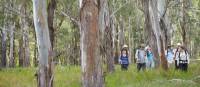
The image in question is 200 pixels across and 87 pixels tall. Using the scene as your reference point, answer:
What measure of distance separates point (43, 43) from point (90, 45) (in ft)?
4.70

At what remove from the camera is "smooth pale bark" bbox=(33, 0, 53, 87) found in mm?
10156

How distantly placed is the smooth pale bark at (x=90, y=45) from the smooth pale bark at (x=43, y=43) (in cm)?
124

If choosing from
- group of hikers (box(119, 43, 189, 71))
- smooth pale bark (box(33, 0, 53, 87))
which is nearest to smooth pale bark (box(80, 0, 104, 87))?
smooth pale bark (box(33, 0, 53, 87))

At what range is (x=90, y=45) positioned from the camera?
920 centimetres

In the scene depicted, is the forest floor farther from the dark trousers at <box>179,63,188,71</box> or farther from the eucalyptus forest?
the dark trousers at <box>179,63,188,71</box>

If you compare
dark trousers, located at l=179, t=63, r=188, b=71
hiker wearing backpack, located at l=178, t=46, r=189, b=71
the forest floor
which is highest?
hiker wearing backpack, located at l=178, t=46, r=189, b=71

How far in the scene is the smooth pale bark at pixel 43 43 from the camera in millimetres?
10156

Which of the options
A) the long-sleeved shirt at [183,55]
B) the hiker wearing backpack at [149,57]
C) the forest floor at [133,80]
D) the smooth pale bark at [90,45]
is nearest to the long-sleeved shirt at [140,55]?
the hiker wearing backpack at [149,57]

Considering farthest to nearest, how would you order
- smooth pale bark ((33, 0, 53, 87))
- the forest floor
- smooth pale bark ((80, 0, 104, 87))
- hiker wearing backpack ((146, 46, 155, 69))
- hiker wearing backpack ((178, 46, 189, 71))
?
hiker wearing backpack ((146, 46, 155, 69)) → hiker wearing backpack ((178, 46, 189, 71)) → the forest floor → smooth pale bark ((33, 0, 53, 87)) → smooth pale bark ((80, 0, 104, 87))

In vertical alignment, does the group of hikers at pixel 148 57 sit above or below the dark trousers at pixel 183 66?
above

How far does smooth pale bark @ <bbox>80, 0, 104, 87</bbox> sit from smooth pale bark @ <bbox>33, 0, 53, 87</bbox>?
1236mm

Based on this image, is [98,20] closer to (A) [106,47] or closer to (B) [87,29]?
(B) [87,29]

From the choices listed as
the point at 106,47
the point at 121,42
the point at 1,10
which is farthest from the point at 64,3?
the point at 121,42

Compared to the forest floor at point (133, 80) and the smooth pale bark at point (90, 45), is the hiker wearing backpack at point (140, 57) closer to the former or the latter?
the forest floor at point (133, 80)
